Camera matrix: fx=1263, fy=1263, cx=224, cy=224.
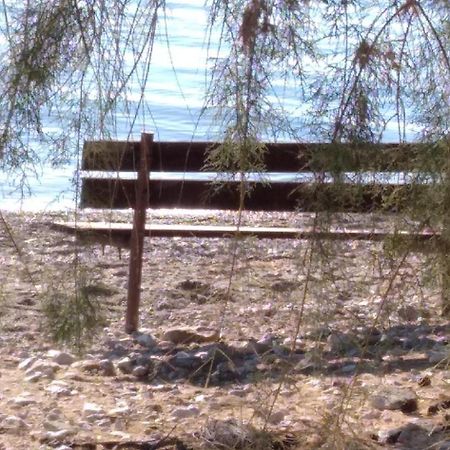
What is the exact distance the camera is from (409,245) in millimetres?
4445

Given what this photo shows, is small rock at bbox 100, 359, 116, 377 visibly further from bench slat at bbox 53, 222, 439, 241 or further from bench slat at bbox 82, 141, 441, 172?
bench slat at bbox 82, 141, 441, 172

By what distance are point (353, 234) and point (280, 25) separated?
3.07 feet

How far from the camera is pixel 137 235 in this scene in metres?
6.87

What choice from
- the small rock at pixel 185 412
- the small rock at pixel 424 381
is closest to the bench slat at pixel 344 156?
the small rock at pixel 185 412

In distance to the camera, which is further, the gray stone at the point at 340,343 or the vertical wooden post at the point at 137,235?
the vertical wooden post at the point at 137,235

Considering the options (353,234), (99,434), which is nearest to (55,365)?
(99,434)

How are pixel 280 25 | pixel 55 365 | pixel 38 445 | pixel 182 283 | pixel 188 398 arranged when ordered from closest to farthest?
pixel 280 25 → pixel 38 445 → pixel 188 398 → pixel 55 365 → pixel 182 283

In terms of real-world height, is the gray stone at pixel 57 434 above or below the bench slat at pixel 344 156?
below

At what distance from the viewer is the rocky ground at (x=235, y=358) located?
455cm

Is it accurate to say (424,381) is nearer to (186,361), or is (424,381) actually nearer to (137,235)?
(186,361)

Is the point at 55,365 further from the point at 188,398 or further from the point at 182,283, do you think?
the point at 182,283

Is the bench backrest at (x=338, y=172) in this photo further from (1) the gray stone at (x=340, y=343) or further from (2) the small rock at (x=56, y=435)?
(2) the small rock at (x=56, y=435)

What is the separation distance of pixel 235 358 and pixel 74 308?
2.36 meters

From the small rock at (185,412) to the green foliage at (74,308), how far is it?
1312 millimetres
